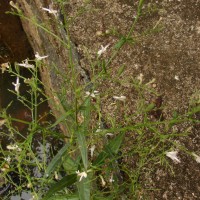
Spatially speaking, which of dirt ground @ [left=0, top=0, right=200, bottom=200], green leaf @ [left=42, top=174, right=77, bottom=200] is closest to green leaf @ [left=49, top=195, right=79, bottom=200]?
green leaf @ [left=42, top=174, right=77, bottom=200]

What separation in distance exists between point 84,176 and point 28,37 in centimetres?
239

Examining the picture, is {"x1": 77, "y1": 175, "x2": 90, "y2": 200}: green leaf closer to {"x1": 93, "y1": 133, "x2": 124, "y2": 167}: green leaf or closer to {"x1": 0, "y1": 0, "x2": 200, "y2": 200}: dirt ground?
{"x1": 93, "y1": 133, "x2": 124, "y2": 167}: green leaf

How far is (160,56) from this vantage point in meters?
2.30

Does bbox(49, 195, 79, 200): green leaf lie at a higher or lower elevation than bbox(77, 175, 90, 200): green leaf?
lower

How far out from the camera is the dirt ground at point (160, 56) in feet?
6.62

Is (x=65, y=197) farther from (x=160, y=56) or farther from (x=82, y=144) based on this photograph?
(x=160, y=56)

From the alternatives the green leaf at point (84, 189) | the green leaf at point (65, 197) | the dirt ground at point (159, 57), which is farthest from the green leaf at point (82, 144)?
the dirt ground at point (159, 57)

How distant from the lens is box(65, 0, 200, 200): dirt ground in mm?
2018

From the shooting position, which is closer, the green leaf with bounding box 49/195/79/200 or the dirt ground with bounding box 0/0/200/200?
the green leaf with bounding box 49/195/79/200

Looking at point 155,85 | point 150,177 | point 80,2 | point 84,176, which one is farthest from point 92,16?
point 84,176

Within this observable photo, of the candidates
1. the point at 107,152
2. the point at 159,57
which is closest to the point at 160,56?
the point at 159,57

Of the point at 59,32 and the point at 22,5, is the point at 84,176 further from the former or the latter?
the point at 22,5

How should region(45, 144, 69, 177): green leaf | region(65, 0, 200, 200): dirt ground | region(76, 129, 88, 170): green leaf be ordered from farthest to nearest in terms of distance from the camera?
region(65, 0, 200, 200): dirt ground < region(45, 144, 69, 177): green leaf < region(76, 129, 88, 170): green leaf

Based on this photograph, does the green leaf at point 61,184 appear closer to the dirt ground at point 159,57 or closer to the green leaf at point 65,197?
the green leaf at point 65,197
